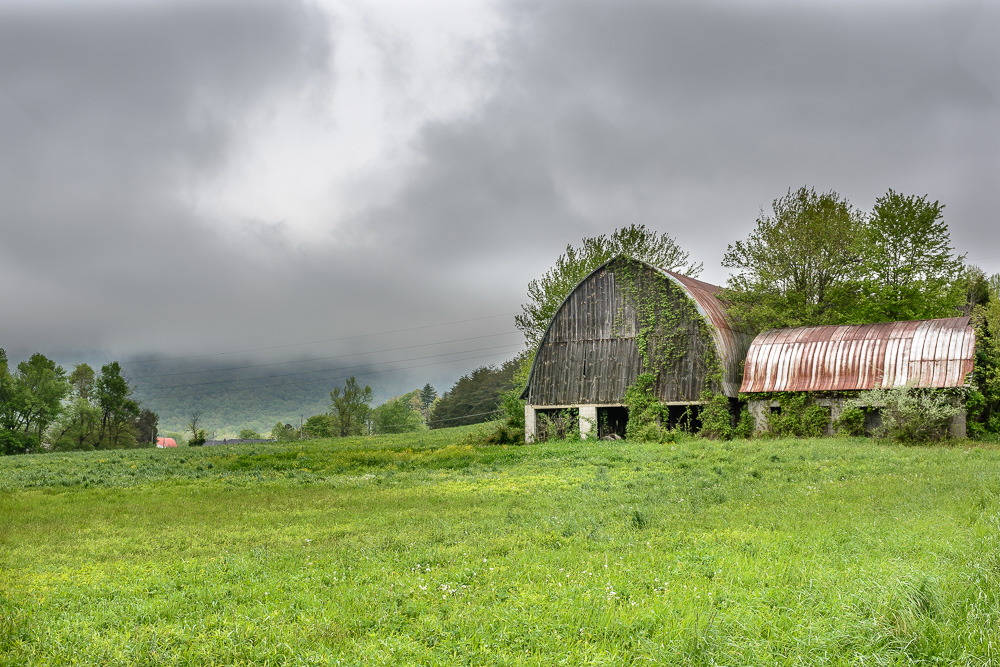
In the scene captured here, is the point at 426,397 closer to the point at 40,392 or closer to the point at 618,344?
the point at 40,392

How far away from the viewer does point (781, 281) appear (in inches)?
1609

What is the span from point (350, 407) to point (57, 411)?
37.5 m

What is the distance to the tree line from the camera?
7956 cm

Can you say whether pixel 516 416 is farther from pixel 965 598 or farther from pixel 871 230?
pixel 965 598

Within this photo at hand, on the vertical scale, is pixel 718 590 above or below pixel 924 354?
below

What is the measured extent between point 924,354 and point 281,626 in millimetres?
32379

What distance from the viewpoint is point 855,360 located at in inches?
1265

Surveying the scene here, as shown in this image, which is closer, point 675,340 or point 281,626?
point 281,626

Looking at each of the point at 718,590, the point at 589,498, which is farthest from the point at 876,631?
the point at 589,498

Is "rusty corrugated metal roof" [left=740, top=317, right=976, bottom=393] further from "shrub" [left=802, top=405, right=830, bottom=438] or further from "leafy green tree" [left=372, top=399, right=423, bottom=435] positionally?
"leafy green tree" [left=372, top=399, right=423, bottom=435]

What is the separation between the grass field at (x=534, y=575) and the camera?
20.4 feet

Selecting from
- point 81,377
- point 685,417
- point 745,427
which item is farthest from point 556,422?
point 81,377

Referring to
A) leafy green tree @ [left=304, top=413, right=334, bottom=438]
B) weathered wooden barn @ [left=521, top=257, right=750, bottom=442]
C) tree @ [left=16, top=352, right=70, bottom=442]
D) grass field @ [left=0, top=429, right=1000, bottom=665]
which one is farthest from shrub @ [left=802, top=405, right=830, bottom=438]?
tree @ [left=16, top=352, right=70, bottom=442]

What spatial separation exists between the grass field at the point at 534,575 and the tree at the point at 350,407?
8154cm
